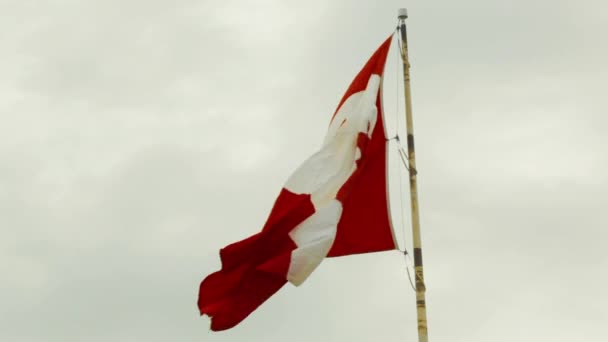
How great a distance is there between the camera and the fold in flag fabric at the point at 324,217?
117 ft

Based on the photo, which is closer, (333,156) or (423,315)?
(423,315)

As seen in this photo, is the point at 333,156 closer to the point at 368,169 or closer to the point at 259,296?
the point at 368,169

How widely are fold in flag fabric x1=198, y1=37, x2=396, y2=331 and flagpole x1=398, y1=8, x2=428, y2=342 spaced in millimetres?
700

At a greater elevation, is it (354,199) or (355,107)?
(355,107)

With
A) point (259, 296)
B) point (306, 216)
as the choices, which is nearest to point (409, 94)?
point (306, 216)

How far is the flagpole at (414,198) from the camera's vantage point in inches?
1373

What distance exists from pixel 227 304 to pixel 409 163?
18.5 feet

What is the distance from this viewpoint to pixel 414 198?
3603 cm

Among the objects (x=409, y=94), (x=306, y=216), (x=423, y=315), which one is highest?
(x=409, y=94)

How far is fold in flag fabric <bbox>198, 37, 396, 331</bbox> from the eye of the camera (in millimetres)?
35781

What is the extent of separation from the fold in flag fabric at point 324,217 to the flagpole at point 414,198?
2.30ft

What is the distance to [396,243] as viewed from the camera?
36594mm

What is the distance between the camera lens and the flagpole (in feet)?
114

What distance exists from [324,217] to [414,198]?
2.24m
